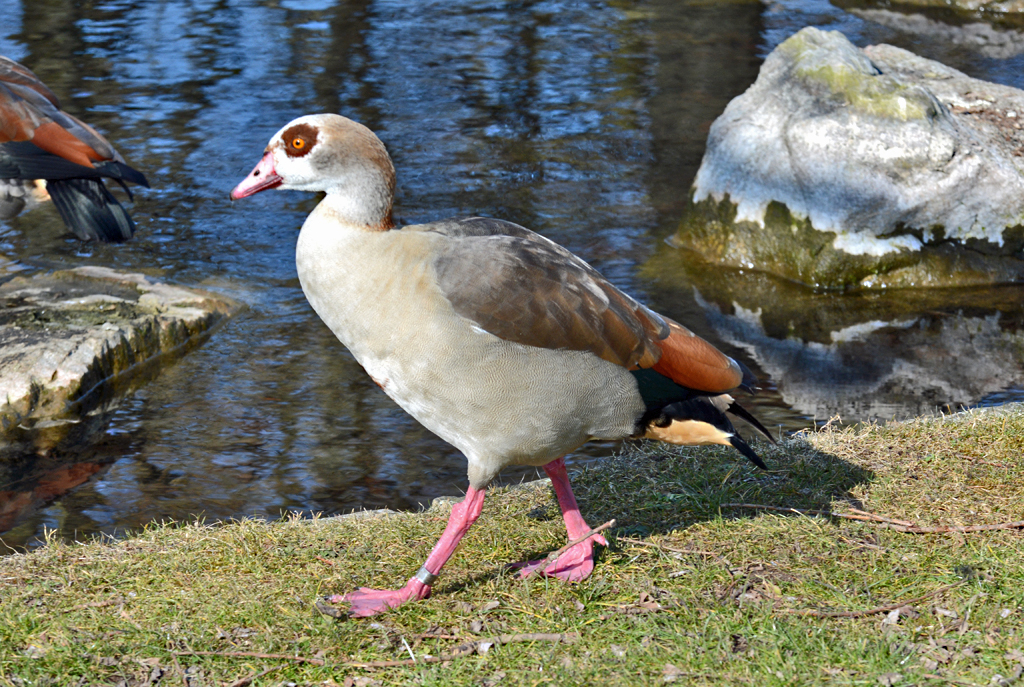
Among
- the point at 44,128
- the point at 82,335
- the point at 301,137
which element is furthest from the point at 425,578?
the point at 44,128

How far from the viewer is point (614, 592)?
3.40 meters

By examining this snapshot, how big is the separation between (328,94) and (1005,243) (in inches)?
271

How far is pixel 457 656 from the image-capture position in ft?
10.1

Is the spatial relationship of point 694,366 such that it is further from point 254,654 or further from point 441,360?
point 254,654

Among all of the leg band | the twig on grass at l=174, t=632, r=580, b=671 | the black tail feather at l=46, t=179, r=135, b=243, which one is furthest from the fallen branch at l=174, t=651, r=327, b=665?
the black tail feather at l=46, t=179, r=135, b=243

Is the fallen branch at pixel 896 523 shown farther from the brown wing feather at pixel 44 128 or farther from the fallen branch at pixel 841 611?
the brown wing feather at pixel 44 128

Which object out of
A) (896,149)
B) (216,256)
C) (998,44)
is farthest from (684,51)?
(216,256)

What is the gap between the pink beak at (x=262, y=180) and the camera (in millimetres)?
3227

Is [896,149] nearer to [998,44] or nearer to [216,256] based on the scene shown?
[216,256]


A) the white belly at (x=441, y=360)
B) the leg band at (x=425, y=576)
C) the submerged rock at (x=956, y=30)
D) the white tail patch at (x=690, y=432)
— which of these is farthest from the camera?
the submerged rock at (x=956, y=30)

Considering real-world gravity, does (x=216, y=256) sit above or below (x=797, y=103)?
below

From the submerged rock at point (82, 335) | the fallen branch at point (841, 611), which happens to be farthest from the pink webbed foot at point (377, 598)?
the submerged rock at point (82, 335)

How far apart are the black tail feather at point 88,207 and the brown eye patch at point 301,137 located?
319cm

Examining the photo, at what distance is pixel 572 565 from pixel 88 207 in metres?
3.79
